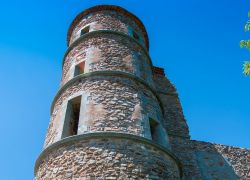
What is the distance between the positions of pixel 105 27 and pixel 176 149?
5292 millimetres

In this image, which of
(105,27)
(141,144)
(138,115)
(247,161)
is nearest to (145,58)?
(105,27)

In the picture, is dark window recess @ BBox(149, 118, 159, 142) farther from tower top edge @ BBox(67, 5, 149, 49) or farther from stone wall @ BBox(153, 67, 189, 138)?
tower top edge @ BBox(67, 5, 149, 49)

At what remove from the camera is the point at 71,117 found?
8305 millimetres

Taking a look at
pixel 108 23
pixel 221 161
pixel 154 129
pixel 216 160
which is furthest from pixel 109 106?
pixel 221 161

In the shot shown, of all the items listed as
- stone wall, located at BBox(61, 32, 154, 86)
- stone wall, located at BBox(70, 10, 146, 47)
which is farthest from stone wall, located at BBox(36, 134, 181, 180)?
stone wall, located at BBox(70, 10, 146, 47)

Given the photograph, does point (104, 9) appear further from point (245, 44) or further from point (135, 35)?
point (245, 44)

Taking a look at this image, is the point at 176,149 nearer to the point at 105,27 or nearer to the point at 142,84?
the point at 142,84

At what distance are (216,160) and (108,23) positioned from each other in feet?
22.0

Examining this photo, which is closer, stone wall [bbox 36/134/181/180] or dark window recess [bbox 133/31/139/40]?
stone wall [bbox 36/134/181/180]

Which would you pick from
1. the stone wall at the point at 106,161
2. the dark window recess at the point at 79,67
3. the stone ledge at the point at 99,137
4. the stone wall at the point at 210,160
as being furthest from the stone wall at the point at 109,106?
the stone wall at the point at 210,160

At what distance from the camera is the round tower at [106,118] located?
6.40 metres

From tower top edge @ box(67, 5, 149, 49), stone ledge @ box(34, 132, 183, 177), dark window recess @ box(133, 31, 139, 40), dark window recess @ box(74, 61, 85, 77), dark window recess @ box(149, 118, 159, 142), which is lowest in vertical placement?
stone ledge @ box(34, 132, 183, 177)

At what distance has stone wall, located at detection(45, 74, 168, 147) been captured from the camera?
7250mm

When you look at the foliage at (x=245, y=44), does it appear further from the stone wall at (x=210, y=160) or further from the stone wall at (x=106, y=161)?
the stone wall at (x=210, y=160)
